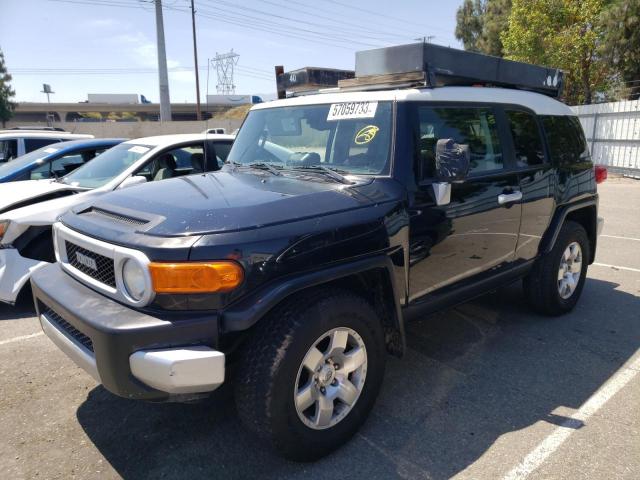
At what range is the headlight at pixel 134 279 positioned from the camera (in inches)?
90.5

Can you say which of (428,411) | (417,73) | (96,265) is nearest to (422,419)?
(428,411)

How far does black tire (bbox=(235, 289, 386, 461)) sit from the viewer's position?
233 cm

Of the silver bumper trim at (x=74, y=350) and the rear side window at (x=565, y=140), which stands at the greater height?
the rear side window at (x=565, y=140)

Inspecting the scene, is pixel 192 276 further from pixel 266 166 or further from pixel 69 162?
pixel 69 162

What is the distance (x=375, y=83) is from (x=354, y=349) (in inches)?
74.9

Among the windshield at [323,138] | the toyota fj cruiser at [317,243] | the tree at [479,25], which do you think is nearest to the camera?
the toyota fj cruiser at [317,243]

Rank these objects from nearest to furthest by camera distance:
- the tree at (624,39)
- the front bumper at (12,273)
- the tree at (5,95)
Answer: the front bumper at (12,273), the tree at (624,39), the tree at (5,95)

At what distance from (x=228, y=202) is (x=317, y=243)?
0.53 metres

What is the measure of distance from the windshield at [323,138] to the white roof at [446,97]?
0.17 feet

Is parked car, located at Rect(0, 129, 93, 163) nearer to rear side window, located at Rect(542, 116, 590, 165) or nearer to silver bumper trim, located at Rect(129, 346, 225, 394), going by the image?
rear side window, located at Rect(542, 116, 590, 165)

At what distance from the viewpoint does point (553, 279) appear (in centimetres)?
437

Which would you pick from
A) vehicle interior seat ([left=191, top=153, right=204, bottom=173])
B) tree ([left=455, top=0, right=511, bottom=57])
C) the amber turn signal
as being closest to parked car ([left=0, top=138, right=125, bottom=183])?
vehicle interior seat ([left=191, top=153, right=204, bottom=173])

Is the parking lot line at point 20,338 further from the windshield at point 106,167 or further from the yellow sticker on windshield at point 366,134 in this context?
the yellow sticker on windshield at point 366,134

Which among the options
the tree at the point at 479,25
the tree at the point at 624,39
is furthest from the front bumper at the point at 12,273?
the tree at the point at 479,25
